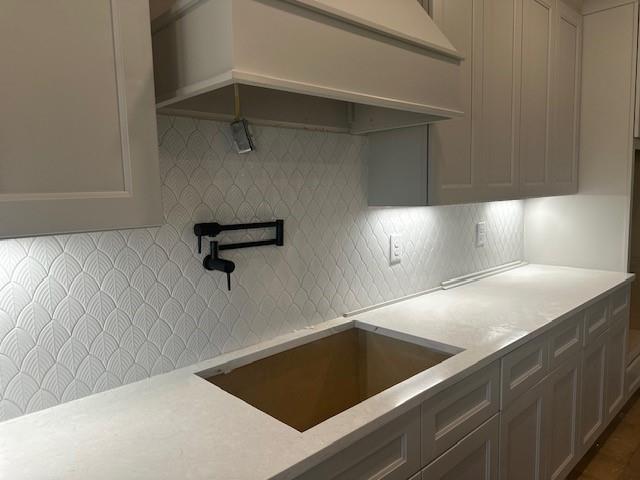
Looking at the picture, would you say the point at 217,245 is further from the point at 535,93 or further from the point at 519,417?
the point at 535,93

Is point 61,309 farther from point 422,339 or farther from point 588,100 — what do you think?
point 588,100

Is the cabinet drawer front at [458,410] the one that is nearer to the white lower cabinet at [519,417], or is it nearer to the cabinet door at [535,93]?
the white lower cabinet at [519,417]

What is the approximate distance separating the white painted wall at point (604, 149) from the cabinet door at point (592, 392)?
0.62 metres

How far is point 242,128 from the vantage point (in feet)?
4.34

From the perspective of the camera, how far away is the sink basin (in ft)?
4.81

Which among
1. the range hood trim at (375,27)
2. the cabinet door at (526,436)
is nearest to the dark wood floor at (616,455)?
the cabinet door at (526,436)

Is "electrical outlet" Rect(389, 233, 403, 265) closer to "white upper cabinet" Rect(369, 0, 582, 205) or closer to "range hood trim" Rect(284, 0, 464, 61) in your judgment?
"white upper cabinet" Rect(369, 0, 582, 205)

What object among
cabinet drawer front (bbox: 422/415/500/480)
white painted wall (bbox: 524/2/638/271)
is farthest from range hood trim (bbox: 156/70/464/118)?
white painted wall (bbox: 524/2/638/271)

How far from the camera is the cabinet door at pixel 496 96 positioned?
6.00 ft

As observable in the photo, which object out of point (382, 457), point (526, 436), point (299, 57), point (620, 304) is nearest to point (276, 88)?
point (299, 57)

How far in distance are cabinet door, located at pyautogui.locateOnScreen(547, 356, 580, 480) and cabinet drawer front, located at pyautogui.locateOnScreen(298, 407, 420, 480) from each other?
89 centimetres

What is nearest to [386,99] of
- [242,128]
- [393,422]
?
[242,128]

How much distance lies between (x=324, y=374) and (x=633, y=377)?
215 centimetres

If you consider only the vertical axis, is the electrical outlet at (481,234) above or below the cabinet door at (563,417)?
above
